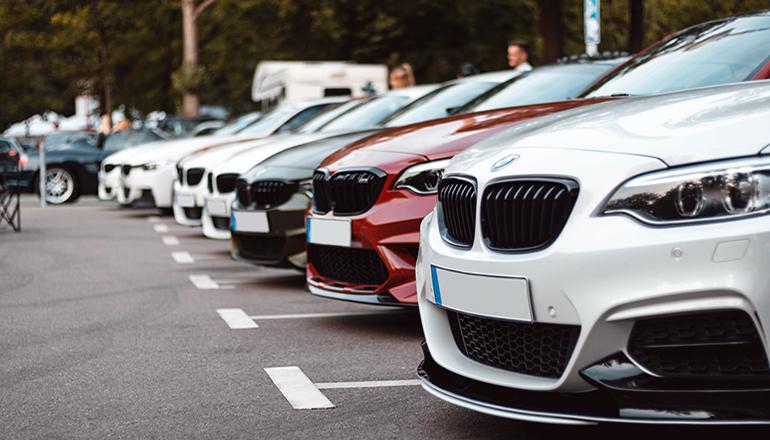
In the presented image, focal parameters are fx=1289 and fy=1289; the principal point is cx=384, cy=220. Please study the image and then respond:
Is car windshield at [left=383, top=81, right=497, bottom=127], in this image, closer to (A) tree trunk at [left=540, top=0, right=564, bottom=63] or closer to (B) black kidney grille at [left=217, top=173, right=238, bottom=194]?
(B) black kidney grille at [left=217, top=173, right=238, bottom=194]

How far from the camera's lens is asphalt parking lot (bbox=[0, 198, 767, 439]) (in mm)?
4770

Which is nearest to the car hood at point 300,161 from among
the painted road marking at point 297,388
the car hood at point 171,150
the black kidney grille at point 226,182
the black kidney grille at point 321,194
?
the black kidney grille at point 321,194

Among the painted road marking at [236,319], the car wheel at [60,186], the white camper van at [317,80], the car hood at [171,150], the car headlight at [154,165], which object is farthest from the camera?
the white camper van at [317,80]

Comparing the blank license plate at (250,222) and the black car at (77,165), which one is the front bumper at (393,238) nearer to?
the blank license plate at (250,222)

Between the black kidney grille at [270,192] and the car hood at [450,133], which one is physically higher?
the car hood at [450,133]

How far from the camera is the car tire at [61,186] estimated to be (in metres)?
22.4

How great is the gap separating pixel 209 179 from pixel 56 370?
5487 mm

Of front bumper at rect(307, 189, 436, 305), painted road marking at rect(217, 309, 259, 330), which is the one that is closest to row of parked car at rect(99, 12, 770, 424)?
front bumper at rect(307, 189, 436, 305)

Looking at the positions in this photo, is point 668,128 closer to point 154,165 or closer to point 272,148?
point 272,148

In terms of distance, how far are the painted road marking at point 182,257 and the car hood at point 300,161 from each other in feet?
9.58

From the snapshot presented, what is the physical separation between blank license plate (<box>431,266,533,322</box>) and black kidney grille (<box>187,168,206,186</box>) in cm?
862

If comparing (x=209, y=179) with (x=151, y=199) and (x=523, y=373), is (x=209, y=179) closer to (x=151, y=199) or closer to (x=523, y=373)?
(x=151, y=199)

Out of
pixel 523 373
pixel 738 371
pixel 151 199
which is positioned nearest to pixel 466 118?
pixel 523 373

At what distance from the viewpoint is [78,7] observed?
43406mm
